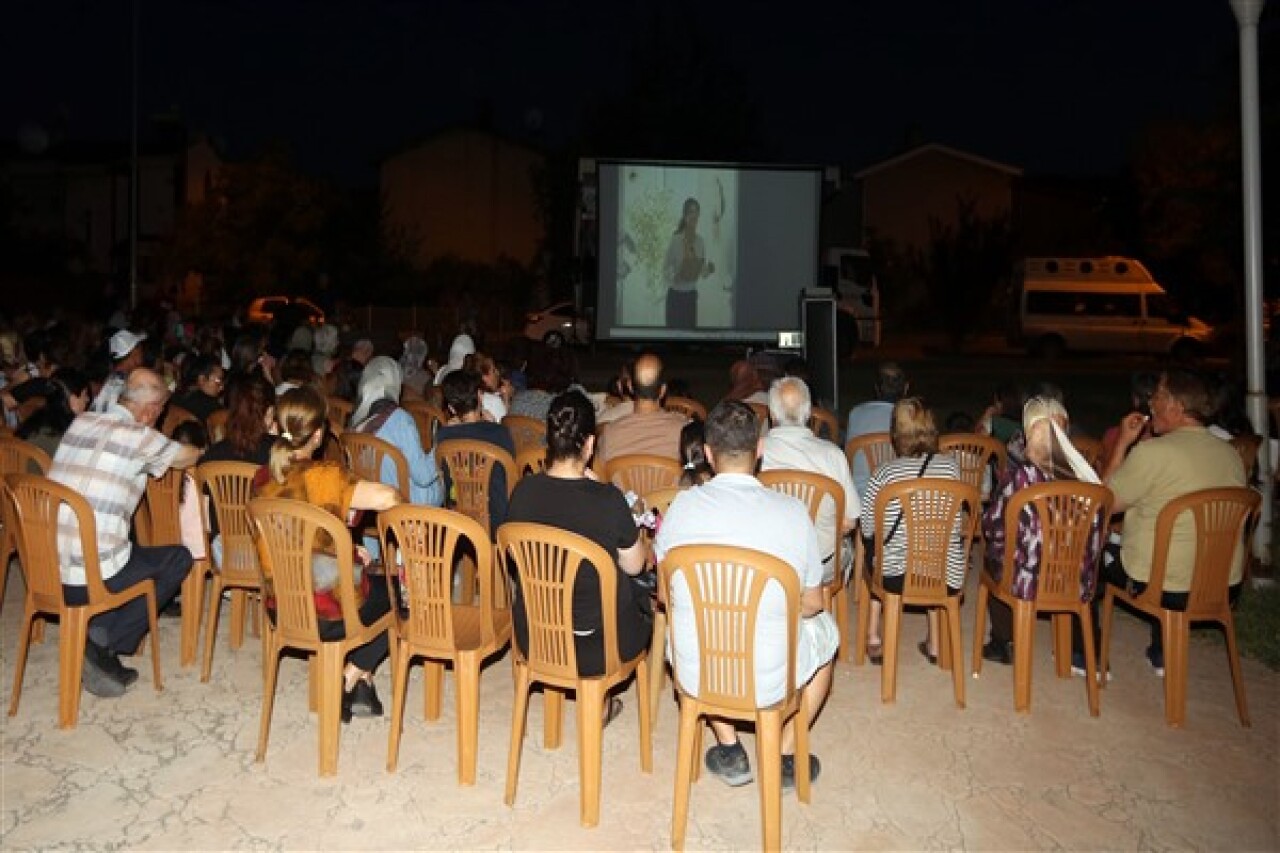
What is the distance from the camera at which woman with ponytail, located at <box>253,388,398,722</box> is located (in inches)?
163

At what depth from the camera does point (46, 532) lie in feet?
14.7

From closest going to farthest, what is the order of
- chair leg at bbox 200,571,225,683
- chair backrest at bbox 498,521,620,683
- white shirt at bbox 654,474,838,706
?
white shirt at bbox 654,474,838,706 < chair backrest at bbox 498,521,620,683 < chair leg at bbox 200,571,225,683

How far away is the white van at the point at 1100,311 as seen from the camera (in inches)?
985

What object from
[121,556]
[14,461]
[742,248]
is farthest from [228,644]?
[742,248]

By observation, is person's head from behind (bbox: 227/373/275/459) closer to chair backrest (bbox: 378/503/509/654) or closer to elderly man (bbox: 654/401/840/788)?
chair backrest (bbox: 378/503/509/654)

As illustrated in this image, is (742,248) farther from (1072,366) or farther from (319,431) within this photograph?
(1072,366)

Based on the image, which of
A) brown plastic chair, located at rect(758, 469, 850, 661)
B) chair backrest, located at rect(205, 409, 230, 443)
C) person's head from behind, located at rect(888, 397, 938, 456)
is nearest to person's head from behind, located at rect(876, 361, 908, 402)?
person's head from behind, located at rect(888, 397, 938, 456)

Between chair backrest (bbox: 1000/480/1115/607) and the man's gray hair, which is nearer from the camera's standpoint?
chair backrest (bbox: 1000/480/1115/607)

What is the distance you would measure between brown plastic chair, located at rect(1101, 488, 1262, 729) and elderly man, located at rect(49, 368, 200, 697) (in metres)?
3.98

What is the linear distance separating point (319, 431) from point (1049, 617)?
12.2 ft

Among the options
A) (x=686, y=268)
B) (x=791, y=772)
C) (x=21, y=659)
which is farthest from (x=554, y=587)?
(x=686, y=268)

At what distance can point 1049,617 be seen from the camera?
586 cm

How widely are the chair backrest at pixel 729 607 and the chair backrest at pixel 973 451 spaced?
2850mm

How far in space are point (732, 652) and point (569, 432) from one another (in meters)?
0.92
